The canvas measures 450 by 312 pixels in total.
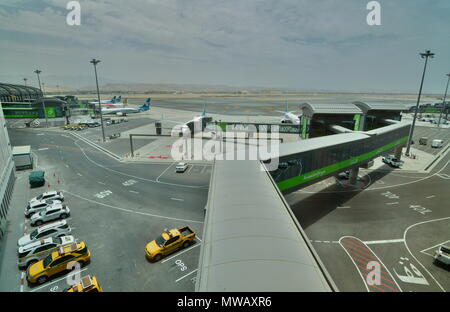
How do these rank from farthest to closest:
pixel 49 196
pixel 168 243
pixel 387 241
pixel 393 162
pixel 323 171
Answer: pixel 393 162 → pixel 49 196 → pixel 323 171 → pixel 387 241 → pixel 168 243

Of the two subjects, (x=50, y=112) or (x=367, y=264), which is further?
(x=50, y=112)

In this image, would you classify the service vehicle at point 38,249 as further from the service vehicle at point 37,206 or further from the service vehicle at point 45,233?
the service vehicle at point 37,206

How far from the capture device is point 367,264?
21.8m

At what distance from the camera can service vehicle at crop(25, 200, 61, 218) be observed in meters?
29.5

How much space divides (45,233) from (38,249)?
2.69 metres

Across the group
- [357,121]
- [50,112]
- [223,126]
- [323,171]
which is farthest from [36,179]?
[50,112]

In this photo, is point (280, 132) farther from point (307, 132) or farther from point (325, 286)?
point (325, 286)

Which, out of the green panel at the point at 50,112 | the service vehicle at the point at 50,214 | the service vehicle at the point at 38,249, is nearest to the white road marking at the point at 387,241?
the service vehicle at the point at 38,249

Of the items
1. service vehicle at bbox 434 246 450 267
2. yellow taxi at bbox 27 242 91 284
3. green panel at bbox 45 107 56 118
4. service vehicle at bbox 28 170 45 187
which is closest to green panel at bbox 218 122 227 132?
service vehicle at bbox 28 170 45 187

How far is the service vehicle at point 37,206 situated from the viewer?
2952cm

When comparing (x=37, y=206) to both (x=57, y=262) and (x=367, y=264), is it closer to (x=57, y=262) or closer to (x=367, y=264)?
(x=57, y=262)

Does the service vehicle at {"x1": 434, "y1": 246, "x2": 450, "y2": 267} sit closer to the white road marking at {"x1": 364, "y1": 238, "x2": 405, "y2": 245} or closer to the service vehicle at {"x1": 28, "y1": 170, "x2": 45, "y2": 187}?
the white road marking at {"x1": 364, "y1": 238, "x2": 405, "y2": 245}

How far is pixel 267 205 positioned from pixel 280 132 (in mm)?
66150

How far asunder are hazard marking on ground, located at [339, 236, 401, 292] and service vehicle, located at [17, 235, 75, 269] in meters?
28.4
